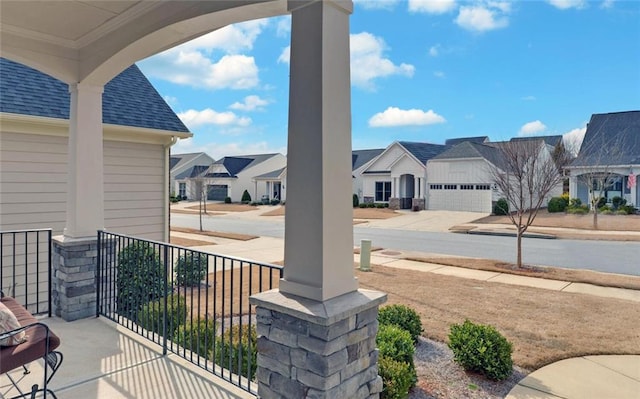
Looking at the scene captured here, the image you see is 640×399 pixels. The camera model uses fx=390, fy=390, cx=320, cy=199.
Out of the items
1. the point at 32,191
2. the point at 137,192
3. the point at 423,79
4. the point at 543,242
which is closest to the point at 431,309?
the point at 137,192

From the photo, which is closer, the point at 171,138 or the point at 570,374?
the point at 570,374

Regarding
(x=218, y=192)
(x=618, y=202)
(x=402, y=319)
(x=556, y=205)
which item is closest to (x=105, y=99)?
(x=402, y=319)

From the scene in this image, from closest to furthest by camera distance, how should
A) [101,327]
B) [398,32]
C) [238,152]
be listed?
[101,327]
[398,32]
[238,152]

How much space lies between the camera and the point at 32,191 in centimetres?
638

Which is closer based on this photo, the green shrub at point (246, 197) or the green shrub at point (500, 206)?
the green shrub at point (500, 206)

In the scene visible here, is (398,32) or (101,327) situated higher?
(398,32)

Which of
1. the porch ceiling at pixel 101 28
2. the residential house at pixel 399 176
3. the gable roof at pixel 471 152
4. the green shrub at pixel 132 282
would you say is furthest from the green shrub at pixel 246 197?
the porch ceiling at pixel 101 28

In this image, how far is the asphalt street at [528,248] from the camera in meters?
10.2

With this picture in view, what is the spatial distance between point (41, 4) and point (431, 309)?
5955mm

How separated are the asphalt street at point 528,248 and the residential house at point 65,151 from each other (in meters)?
7.67

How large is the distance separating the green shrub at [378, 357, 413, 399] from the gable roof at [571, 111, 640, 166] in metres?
23.6

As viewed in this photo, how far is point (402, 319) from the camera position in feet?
14.5

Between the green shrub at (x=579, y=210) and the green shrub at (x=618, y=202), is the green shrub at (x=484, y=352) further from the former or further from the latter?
the green shrub at (x=618, y=202)

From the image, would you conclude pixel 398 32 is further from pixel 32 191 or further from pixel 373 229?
pixel 373 229
